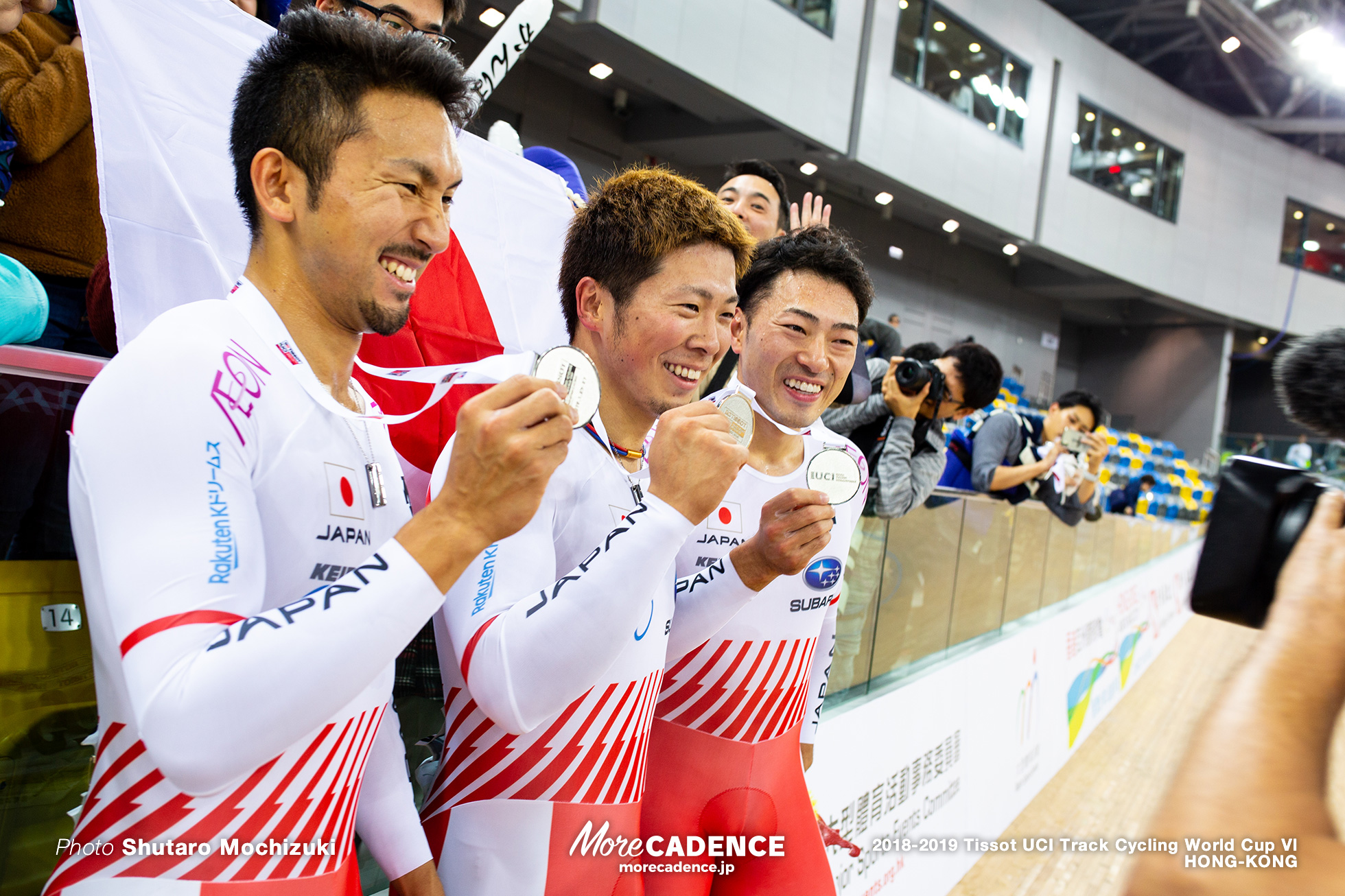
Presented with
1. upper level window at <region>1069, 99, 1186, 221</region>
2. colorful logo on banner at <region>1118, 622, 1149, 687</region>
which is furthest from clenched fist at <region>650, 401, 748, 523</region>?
upper level window at <region>1069, 99, 1186, 221</region>

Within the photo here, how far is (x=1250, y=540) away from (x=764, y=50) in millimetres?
11441

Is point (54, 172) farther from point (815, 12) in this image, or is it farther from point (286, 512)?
point (815, 12)

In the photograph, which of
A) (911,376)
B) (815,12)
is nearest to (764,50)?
(815,12)

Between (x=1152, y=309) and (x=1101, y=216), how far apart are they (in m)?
6.22

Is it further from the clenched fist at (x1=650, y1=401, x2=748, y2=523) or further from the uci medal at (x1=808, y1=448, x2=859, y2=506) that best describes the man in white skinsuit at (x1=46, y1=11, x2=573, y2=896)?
→ the uci medal at (x1=808, y1=448, x2=859, y2=506)

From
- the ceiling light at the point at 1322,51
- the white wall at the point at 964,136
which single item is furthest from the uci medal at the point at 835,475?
the ceiling light at the point at 1322,51

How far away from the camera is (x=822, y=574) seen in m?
2.20

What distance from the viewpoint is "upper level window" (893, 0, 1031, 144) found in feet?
43.2

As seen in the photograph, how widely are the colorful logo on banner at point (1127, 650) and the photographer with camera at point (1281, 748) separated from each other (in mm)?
7752

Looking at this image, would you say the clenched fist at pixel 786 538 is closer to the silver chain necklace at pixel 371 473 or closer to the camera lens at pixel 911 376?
the silver chain necklace at pixel 371 473

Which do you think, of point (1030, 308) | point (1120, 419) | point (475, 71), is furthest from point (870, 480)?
point (1120, 419)

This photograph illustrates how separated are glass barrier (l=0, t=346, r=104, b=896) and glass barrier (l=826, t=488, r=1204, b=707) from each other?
2296mm

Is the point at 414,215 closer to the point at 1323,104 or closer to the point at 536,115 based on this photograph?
the point at 536,115

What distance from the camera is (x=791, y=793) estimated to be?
2121 mm
